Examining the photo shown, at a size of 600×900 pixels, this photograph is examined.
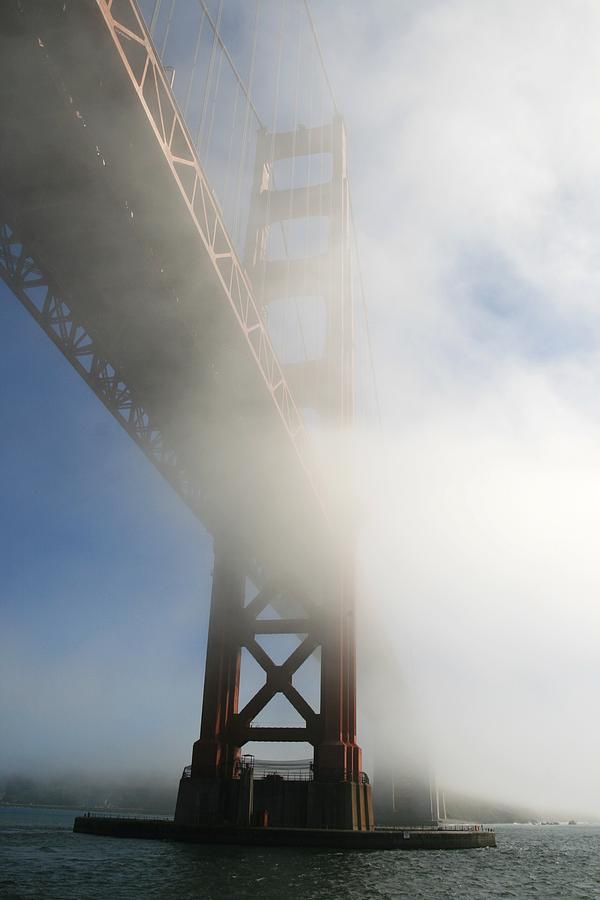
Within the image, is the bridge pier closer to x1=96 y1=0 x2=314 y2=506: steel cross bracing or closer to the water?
the water

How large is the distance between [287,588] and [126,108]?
18.4 meters

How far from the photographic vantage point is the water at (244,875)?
11.2 metres

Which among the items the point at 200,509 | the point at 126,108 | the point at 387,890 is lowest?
the point at 387,890

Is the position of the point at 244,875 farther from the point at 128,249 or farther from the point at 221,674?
the point at 128,249

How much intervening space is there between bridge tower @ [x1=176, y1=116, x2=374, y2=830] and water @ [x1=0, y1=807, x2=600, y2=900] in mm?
1874

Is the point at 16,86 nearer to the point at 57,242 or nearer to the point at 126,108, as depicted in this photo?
the point at 126,108

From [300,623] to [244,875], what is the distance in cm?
950

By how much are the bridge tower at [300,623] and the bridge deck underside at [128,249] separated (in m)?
3.00

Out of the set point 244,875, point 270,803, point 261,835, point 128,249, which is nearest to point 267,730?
point 270,803

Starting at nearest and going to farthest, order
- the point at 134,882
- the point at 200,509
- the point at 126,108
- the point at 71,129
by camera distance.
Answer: the point at 126,108, the point at 71,129, the point at 134,882, the point at 200,509

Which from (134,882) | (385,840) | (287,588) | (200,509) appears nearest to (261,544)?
(287,588)

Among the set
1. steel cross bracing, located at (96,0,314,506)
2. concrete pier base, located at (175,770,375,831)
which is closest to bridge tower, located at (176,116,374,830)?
concrete pier base, located at (175,770,375,831)

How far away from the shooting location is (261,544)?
24188mm

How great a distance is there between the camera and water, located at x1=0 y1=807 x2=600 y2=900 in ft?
36.8
